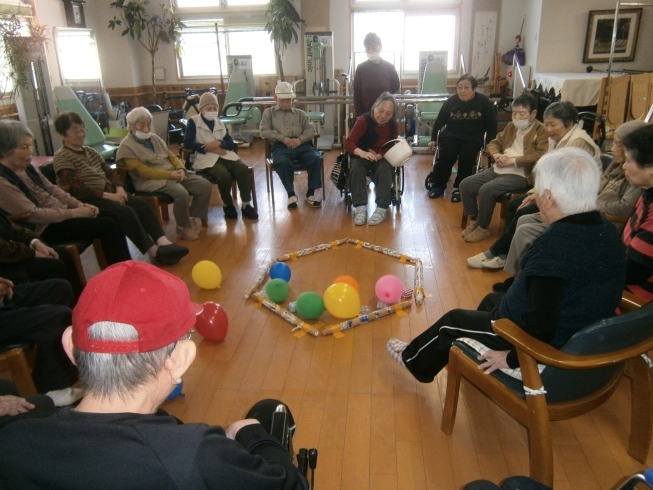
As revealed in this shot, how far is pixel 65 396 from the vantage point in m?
2.04

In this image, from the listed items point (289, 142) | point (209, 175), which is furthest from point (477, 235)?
point (209, 175)

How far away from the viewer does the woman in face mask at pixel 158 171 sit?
12.2 ft

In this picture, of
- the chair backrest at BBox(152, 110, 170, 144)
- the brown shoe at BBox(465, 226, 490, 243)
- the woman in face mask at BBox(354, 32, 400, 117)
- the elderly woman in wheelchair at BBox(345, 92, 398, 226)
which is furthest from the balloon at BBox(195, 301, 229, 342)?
the chair backrest at BBox(152, 110, 170, 144)

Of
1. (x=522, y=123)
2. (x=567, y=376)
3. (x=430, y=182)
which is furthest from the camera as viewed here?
(x=430, y=182)

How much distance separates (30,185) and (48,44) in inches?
213

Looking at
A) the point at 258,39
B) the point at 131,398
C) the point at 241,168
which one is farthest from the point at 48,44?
the point at 131,398

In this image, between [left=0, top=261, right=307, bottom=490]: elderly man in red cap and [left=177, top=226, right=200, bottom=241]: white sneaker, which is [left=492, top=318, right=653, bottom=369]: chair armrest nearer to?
[left=0, top=261, right=307, bottom=490]: elderly man in red cap

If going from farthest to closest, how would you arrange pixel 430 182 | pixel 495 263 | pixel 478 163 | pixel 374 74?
pixel 374 74 < pixel 430 182 < pixel 478 163 < pixel 495 263

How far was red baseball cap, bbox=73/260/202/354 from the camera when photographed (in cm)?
84

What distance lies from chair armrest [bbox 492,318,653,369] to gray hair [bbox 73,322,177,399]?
3.43 feet

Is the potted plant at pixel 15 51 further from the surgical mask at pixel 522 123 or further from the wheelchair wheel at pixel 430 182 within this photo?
the surgical mask at pixel 522 123

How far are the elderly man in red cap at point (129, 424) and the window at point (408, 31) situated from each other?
8.17 metres

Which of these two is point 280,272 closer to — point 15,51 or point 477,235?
point 477,235

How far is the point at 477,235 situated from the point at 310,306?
67.7 inches
